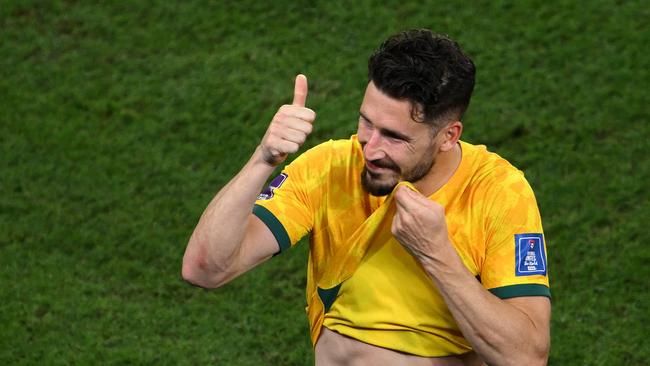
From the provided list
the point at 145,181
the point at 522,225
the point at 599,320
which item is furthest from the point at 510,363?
the point at 145,181

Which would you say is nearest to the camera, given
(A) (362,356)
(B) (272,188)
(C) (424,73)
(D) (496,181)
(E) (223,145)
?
(C) (424,73)

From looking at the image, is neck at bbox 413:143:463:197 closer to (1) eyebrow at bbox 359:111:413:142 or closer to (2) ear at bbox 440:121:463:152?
(2) ear at bbox 440:121:463:152

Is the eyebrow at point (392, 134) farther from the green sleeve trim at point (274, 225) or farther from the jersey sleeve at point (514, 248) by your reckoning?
the green sleeve trim at point (274, 225)

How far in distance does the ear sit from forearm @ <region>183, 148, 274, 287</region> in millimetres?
623

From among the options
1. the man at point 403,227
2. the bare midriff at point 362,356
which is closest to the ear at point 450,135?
the man at point 403,227

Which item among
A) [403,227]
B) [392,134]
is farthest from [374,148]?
[403,227]

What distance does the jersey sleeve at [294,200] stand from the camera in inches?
176

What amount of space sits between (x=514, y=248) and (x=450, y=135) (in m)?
0.48

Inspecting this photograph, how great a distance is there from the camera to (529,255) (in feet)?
13.9

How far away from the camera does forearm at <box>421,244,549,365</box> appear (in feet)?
13.3

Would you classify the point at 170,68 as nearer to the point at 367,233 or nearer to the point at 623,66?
the point at 623,66

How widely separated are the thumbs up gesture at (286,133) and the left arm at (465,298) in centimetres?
40

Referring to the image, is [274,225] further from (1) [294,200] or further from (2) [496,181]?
(2) [496,181]

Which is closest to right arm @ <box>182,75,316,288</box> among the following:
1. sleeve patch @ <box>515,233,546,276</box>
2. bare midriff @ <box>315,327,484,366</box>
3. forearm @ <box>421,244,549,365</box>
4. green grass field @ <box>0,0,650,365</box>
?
bare midriff @ <box>315,327,484,366</box>
